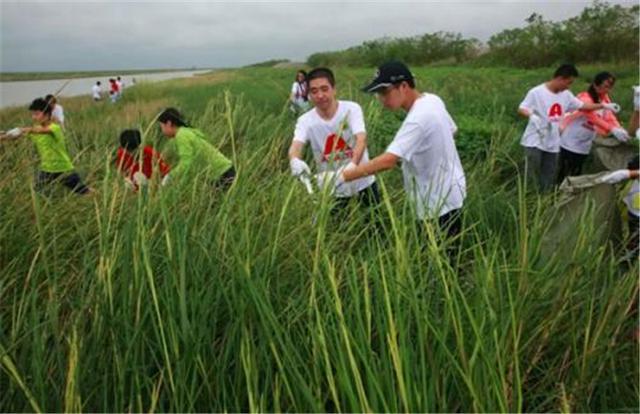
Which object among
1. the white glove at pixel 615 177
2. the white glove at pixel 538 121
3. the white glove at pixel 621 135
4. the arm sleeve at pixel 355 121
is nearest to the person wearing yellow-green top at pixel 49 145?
the arm sleeve at pixel 355 121

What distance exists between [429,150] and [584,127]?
2.69 metres

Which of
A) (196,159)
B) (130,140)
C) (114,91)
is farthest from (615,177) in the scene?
(114,91)

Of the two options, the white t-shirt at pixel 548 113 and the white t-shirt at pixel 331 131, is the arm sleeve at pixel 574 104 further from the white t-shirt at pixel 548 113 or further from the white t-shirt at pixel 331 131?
the white t-shirt at pixel 331 131

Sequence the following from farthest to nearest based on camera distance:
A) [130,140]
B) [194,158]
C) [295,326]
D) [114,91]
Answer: [114,91], [130,140], [194,158], [295,326]

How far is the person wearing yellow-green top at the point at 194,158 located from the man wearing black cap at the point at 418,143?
2.09 feet

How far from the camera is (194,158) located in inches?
94.4

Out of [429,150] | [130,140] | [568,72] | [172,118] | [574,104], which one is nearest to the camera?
[429,150]

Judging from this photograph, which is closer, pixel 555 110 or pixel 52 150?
pixel 52 150

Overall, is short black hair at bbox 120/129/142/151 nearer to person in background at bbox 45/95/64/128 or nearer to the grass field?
person in background at bbox 45/95/64/128

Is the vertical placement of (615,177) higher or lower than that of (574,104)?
lower

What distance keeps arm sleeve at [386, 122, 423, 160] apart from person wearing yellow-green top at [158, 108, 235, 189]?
0.73 m

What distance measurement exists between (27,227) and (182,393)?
1.09 m

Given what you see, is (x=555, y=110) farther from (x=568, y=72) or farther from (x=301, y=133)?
(x=301, y=133)

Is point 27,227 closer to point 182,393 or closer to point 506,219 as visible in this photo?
point 182,393
